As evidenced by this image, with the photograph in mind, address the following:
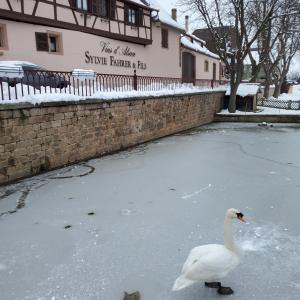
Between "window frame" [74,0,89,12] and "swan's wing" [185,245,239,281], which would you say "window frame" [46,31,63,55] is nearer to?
"window frame" [74,0,89,12]

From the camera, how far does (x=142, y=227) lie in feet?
18.1

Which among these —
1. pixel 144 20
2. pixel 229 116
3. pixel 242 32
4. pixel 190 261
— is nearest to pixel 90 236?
pixel 190 261

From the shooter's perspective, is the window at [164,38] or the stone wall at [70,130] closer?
the stone wall at [70,130]

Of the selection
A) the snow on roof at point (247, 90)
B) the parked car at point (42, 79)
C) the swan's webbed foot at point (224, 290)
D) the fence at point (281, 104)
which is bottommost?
the swan's webbed foot at point (224, 290)

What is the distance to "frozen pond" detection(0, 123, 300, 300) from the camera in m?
3.94

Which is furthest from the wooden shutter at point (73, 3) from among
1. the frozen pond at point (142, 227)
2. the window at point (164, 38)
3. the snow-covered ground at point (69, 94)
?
the window at point (164, 38)

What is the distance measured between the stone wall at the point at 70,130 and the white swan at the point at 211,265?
5721 mm

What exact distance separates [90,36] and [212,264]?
13890mm

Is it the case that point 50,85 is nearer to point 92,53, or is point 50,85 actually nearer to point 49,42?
point 49,42

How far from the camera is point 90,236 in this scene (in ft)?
16.9

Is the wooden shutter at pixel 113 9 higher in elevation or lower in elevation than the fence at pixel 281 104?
higher

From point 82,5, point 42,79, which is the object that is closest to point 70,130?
point 42,79

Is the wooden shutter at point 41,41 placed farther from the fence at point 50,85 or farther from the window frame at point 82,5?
the fence at point 50,85

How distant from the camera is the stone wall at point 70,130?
26.1ft
